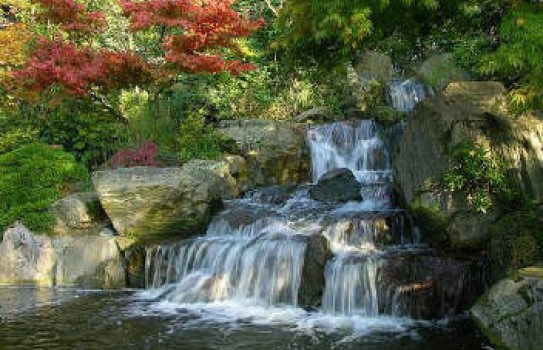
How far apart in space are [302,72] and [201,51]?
4.95 m

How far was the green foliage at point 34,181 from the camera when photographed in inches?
507

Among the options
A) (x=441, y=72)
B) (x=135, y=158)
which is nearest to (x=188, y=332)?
(x=135, y=158)

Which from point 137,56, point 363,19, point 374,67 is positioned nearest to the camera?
point 363,19

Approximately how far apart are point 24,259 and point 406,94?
36.6ft

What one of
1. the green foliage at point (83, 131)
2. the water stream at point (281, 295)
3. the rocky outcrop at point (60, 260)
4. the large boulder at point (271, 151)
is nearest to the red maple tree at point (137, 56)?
the green foliage at point (83, 131)

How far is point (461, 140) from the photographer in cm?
1009

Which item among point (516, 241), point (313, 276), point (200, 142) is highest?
point (200, 142)

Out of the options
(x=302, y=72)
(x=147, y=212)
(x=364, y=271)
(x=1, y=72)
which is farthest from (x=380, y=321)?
(x=1, y=72)

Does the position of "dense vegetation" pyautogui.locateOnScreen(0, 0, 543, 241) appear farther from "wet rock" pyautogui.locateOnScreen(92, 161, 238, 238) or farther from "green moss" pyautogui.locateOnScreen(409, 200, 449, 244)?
"wet rock" pyautogui.locateOnScreen(92, 161, 238, 238)

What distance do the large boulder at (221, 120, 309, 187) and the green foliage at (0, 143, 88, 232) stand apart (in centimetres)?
375

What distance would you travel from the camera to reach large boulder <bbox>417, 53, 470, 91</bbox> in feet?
54.5

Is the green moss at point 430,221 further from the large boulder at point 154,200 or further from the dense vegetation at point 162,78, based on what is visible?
the large boulder at point 154,200

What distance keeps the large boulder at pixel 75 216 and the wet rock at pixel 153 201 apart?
81 cm

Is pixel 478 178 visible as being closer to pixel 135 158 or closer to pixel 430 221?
pixel 430 221
